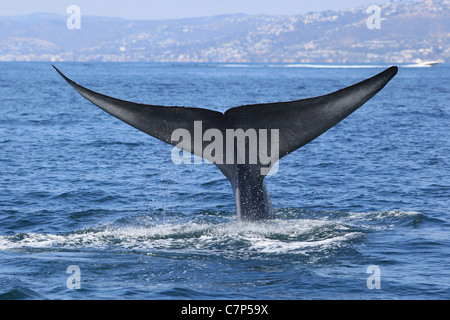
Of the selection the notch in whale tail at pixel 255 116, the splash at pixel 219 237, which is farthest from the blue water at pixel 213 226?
the notch in whale tail at pixel 255 116

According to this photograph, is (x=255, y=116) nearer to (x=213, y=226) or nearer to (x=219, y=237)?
(x=219, y=237)

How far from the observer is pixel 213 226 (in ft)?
36.1

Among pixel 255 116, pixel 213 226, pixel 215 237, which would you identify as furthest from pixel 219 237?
pixel 255 116

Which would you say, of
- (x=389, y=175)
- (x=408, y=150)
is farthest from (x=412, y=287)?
(x=408, y=150)

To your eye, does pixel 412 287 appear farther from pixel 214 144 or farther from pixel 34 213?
pixel 34 213

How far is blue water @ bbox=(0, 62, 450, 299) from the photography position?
8211 millimetres

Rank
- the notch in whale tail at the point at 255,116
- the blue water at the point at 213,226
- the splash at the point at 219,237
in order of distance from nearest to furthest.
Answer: the notch in whale tail at the point at 255,116
the blue water at the point at 213,226
the splash at the point at 219,237

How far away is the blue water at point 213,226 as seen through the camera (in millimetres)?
8211

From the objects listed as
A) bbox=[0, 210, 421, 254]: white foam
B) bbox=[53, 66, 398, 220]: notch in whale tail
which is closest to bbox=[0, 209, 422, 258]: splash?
bbox=[0, 210, 421, 254]: white foam

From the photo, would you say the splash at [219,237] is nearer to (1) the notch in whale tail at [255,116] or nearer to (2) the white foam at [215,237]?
(2) the white foam at [215,237]

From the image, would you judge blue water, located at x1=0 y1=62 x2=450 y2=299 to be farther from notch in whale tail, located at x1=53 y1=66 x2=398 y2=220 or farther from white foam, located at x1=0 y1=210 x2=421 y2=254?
notch in whale tail, located at x1=53 y1=66 x2=398 y2=220

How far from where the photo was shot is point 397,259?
30.8ft

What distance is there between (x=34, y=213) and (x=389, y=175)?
372 inches
